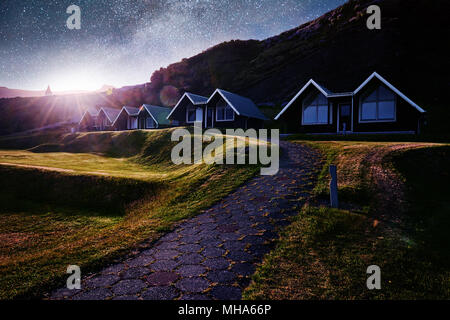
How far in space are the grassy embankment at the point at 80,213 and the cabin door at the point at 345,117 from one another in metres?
16.2

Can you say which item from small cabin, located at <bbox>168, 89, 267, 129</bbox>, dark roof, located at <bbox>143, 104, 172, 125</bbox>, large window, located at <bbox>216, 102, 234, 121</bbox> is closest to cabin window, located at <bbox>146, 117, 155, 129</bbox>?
dark roof, located at <bbox>143, 104, 172, 125</bbox>

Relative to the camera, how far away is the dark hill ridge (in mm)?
45656

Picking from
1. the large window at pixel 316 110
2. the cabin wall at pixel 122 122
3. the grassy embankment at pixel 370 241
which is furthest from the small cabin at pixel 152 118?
the grassy embankment at pixel 370 241

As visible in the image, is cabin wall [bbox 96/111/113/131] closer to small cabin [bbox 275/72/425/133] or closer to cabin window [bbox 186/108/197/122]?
cabin window [bbox 186/108/197/122]

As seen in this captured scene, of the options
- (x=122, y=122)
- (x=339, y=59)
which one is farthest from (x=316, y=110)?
(x=339, y=59)

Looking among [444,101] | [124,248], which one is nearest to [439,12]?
[444,101]

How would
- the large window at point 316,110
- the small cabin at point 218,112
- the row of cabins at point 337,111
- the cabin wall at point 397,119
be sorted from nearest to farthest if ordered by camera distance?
1. the cabin wall at point 397,119
2. the row of cabins at point 337,111
3. the large window at point 316,110
4. the small cabin at point 218,112

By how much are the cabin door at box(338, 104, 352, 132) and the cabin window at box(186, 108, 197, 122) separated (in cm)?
1931

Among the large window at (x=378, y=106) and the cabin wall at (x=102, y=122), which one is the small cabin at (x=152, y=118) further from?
the large window at (x=378, y=106)

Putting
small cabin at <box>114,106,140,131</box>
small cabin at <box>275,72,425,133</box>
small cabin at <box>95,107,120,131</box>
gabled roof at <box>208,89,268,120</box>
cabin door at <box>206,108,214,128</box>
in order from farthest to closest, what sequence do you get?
small cabin at <box>95,107,120,131</box>
small cabin at <box>114,106,140,131</box>
cabin door at <box>206,108,214,128</box>
gabled roof at <box>208,89,268,120</box>
small cabin at <box>275,72,425,133</box>

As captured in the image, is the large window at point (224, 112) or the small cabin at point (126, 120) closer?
→ the large window at point (224, 112)

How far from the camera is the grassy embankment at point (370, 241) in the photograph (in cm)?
377
